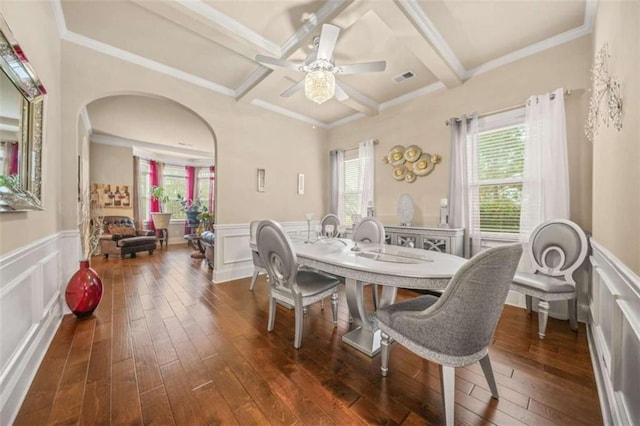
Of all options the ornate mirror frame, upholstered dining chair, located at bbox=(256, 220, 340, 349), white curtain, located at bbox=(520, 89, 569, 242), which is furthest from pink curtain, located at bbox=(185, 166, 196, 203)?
white curtain, located at bbox=(520, 89, 569, 242)

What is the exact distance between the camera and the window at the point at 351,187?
4730mm

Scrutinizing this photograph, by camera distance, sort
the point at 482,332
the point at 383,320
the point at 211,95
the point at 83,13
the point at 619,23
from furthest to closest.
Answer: the point at 211,95 < the point at 83,13 < the point at 383,320 < the point at 619,23 < the point at 482,332

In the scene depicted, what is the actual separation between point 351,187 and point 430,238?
200cm

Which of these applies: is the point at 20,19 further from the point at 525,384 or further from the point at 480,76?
the point at 480,76

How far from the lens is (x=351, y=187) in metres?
4.85

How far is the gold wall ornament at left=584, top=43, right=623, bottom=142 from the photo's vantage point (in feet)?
4.50

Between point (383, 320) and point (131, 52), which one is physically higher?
point (131, 52)

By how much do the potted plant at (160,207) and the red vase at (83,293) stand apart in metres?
4.88

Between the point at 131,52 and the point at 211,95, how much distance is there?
0.97 meters

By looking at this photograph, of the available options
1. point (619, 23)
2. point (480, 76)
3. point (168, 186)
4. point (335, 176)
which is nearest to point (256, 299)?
point (335, 176)

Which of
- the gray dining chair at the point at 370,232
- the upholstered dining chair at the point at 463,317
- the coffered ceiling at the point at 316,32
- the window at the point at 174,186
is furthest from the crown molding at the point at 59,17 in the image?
the window at the point at 174,186

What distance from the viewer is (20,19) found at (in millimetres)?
1502

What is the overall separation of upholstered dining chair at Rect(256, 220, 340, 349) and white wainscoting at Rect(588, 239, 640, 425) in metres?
1.60

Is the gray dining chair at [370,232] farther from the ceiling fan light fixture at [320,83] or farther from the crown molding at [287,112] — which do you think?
the crown molding at [287,112]
